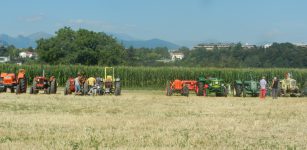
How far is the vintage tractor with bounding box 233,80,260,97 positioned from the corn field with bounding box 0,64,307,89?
2225 cm

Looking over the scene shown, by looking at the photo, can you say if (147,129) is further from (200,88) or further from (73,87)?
(200,88)

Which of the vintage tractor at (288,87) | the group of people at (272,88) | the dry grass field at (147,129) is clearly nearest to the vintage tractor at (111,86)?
the group of people at (272,88)

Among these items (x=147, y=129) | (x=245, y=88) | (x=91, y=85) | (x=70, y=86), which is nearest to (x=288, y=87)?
(x=245, y=88)

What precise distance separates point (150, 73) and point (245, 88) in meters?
24.9

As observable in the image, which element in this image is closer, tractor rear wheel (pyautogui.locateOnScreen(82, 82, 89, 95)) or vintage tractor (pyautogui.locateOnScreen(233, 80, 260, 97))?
tractor rear wheel (pyautogui.locateOnScreen(82, 82, 89, 95))

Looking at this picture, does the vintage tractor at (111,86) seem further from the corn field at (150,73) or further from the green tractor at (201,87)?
the corn field at (150,73)

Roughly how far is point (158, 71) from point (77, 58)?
33713 mm

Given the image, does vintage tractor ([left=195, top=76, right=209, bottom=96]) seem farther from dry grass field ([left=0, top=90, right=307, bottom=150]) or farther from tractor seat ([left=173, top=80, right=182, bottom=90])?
dry grass field ([left=0, top=90, right=307, bottom=150])

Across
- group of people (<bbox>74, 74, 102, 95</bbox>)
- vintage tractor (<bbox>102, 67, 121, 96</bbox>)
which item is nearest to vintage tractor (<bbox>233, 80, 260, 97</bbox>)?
vintage tractor (<bbox>102, 67, 121, 96</bbox>)

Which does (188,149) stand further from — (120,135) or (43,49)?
(43,49)

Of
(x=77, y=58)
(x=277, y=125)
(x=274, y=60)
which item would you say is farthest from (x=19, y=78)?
(x=274, y=60)

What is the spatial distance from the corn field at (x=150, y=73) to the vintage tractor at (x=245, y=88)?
22.2m

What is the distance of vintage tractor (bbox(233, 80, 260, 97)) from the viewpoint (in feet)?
126

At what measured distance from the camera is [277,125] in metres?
17.3
